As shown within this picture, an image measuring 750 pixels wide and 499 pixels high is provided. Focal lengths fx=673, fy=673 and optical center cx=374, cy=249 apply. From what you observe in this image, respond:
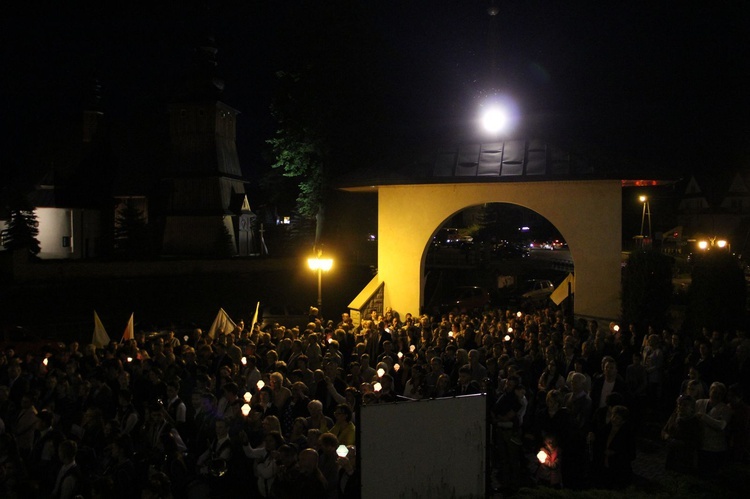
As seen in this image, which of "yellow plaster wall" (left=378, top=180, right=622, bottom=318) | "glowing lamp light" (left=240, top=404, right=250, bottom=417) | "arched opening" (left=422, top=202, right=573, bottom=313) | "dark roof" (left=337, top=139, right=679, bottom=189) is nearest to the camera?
"glowing lamp light" (left=240, top=404, right=250, bottom=417)

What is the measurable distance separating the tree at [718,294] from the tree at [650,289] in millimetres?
686

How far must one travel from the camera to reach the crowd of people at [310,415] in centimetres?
672

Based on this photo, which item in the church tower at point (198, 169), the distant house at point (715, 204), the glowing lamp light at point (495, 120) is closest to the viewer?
the glowing lamp light at point (495, 120)

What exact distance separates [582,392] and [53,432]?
20.0ft

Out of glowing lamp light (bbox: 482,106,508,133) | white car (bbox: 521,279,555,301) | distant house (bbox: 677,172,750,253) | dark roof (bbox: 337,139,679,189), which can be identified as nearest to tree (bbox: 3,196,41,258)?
dark roof (bbox: 337,139,679,189)

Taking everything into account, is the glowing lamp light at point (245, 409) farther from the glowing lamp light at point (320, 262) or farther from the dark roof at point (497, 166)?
the dark roof at point (497, 166)

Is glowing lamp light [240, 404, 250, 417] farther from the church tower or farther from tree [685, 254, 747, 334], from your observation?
the church tower

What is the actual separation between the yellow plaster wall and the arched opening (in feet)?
1.38

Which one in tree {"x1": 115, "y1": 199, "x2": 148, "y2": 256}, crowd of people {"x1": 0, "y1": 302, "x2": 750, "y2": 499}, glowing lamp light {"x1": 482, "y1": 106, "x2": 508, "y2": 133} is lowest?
crowd of people {"x1": 0, "y1": 302, "x2": 750, "y2": 499}

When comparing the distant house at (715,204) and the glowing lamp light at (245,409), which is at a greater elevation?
the distant house at (715,204)

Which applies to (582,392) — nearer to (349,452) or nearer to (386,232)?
(349,452)

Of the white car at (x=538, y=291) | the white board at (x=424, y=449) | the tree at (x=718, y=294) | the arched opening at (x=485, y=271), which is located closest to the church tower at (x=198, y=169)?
the arched opening at (x=485, y=271)

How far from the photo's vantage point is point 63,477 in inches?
261

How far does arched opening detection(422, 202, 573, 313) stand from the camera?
2747 cm
